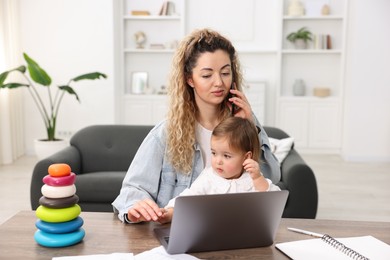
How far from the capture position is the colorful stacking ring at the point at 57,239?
1257 mm

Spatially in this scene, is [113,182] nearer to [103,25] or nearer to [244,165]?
[244,165]

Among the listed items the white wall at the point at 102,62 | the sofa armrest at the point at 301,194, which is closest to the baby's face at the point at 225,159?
the sofa armrest at the point at 301,194

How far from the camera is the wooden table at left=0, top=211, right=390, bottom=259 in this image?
4.05 ft

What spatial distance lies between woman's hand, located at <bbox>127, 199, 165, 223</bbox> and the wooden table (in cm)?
4

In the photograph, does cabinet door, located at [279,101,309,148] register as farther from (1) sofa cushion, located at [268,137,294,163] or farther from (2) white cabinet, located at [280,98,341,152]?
(1) sofa cushion, located at [268,137,294,163]

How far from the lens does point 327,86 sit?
669 cm

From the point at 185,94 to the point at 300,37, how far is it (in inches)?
194

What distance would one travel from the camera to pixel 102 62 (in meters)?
6.18

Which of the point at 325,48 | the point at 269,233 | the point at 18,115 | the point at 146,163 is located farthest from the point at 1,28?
the point at 269,233

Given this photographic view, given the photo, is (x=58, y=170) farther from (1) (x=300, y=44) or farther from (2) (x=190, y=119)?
(1) (x=300, y=44)

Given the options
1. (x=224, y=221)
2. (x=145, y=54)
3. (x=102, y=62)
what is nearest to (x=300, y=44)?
(x=145, y=54)

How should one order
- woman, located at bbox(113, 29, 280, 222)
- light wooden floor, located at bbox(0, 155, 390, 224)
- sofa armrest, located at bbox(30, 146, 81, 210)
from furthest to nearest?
light wooden floor, located at bbox(0, 155, 390, 224) < sofa armrest, located at bbox(30, 146, 81, 210) < woman, located at bbox(113, 29, 280, 222)

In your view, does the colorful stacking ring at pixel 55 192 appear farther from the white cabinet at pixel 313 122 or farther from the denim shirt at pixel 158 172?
the white cabinet at pixel 313 122

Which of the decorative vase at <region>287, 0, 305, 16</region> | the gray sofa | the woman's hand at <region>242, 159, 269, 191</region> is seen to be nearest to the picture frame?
the decorative vase at <region>287, 0, 305, 16</region>
